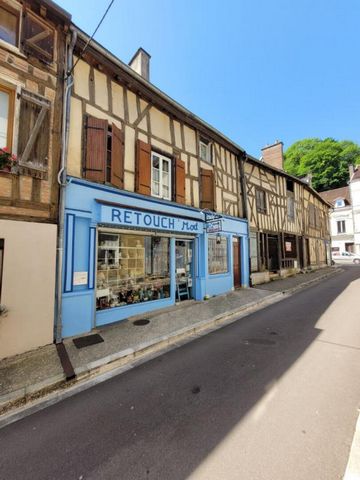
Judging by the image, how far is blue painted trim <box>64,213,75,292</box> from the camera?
4.75 meters

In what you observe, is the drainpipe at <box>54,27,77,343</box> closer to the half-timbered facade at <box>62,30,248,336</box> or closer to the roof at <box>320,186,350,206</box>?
the half-timbered facade at <box>62,30,248,336</box>

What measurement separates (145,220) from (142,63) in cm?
A: 562

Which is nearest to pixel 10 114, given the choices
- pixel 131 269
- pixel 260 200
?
pixel 131 269

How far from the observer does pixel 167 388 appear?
9.98ft

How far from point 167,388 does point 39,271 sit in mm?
3156

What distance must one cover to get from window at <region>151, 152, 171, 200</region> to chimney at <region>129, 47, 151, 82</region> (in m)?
2.94

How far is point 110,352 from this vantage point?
4.00m

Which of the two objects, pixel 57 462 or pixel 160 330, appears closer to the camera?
pixel 57 462

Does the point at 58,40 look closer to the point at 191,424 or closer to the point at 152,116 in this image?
the point at 152,116

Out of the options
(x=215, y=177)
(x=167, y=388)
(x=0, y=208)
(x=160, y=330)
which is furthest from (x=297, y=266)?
(x=0, y=208)

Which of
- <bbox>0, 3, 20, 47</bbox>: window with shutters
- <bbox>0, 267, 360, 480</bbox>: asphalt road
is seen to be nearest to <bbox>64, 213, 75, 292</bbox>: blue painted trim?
<bbox>0, 267, 360, 480</bbox>: asphalt road

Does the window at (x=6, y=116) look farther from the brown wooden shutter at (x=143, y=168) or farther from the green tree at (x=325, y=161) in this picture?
the green tree at (x=325, y=161)

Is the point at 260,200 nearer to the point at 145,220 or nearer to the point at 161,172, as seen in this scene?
the point at 161,172

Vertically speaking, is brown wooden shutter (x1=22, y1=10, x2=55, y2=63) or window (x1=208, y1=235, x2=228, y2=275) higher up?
brown wooden shutter (x1=22, y1=10, x2=55, y2=63)
